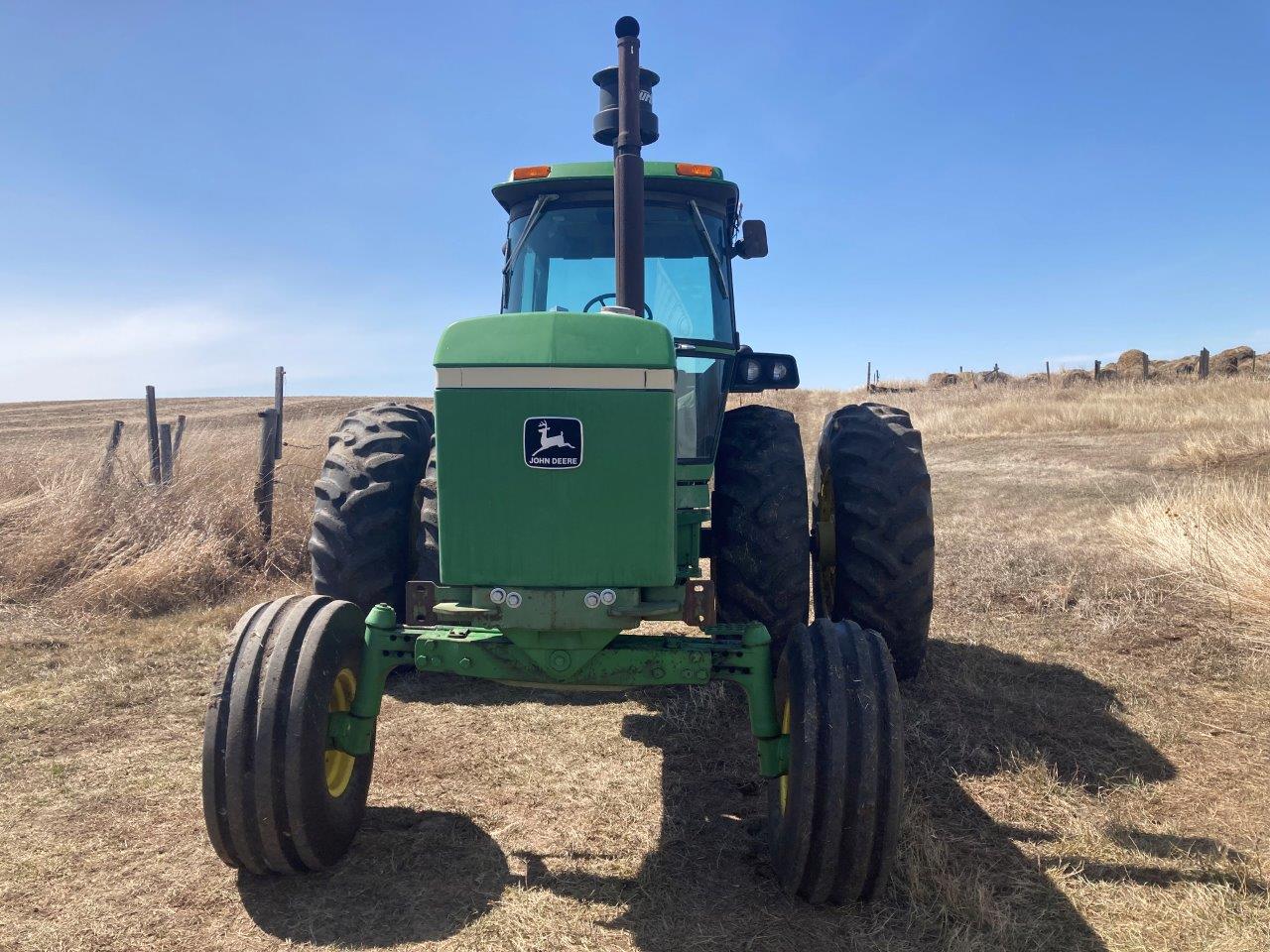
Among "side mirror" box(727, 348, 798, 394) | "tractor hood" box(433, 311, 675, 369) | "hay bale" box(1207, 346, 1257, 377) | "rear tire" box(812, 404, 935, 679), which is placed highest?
"hay bale" box(1207, 346, 1257, 377)

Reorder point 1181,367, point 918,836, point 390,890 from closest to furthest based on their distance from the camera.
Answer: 1. point 390,890
2. point 918,836
3. point 1181,367

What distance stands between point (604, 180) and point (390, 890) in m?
3.25

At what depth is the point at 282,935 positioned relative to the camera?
2539mm

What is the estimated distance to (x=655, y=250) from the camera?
445cm

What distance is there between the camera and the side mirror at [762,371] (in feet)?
14.7

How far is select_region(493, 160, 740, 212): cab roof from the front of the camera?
14.0ft

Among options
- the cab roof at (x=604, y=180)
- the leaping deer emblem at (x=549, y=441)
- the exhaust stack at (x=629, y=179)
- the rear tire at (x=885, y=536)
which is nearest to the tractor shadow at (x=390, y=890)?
the leaping deer emblem at (x=549, y=441)

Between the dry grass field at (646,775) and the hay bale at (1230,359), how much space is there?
25714 mm

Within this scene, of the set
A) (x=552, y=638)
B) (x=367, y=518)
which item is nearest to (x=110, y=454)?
(x=367, y=518)

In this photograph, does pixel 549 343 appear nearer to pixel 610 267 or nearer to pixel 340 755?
pixel 340 755

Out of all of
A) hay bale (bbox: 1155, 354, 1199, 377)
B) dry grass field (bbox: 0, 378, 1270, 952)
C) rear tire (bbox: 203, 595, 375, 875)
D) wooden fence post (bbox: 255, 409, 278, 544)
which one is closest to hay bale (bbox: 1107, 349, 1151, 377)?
hay bale (bbox: 1155, 354, 1199, 377)

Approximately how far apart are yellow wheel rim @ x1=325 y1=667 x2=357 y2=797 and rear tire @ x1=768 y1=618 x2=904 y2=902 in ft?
4.93

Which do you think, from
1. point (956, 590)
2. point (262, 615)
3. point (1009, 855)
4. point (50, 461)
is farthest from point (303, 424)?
point (1009, 855)

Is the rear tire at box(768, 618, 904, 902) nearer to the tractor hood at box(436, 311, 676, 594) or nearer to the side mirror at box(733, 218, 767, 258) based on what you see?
the tractor hood at box(436, 311, 676, 594)
